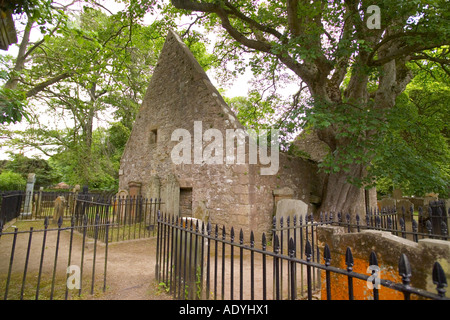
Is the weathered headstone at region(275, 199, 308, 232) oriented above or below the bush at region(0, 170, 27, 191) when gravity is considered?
below

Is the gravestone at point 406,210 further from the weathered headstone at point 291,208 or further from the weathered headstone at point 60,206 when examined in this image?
the weathered headstone at point 60,206

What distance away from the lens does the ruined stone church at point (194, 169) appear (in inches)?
299

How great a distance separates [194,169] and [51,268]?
16.2 ft

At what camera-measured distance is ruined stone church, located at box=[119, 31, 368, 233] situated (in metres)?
7.59

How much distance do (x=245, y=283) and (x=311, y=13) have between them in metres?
7.44

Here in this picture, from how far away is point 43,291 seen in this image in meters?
3.99

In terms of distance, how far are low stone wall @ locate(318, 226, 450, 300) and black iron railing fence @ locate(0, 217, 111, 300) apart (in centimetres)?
340

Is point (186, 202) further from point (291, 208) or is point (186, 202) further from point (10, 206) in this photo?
point (10, 206)

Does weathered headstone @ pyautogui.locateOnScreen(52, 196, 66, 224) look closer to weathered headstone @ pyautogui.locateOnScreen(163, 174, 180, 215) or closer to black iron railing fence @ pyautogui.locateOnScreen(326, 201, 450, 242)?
weathered headstone @ pyautogui.locateOnScreen(163, 174, 180, 215)

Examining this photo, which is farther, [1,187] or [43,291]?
[1,187]

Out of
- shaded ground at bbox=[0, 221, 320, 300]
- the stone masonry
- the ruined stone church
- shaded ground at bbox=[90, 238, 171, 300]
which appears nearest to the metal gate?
shaded ground at bbox=[0, 221, 320, 300]
